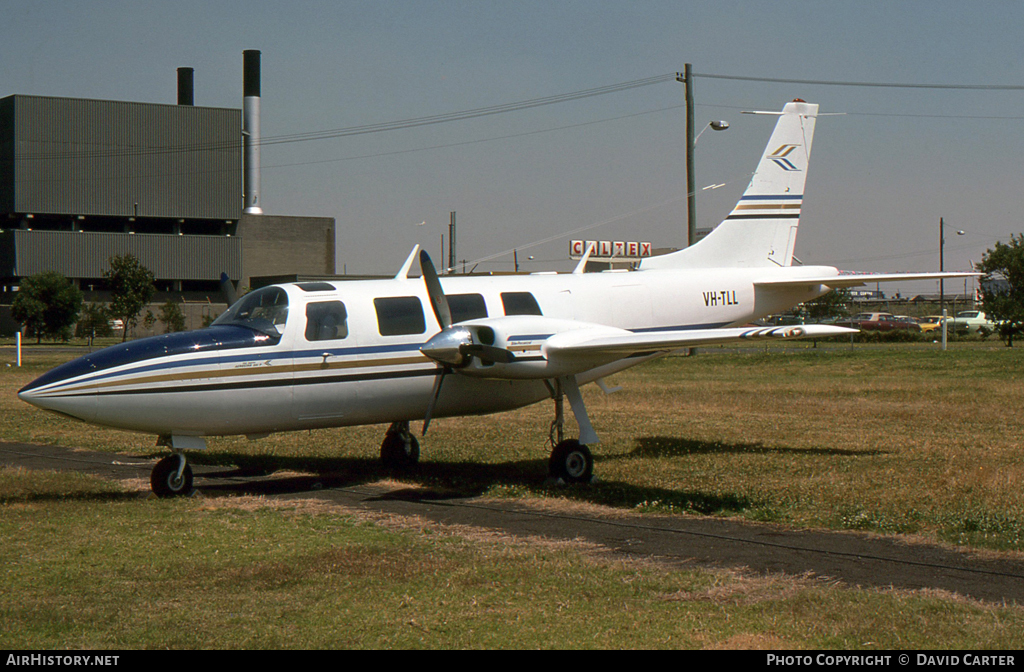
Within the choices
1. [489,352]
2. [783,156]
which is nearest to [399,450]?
[489,352]

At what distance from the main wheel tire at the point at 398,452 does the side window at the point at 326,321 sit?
2969mm

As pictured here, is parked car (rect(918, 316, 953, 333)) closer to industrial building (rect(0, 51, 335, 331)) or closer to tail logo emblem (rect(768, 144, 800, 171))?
industrial building (rect(0, 51, 335, 331))

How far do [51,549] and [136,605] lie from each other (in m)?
2.86

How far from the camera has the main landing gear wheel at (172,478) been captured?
13391 millimetres

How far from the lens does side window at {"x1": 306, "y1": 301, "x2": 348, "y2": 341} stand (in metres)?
14.1

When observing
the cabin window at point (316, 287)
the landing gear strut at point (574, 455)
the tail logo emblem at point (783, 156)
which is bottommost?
the landing gear strut at point (574, 455)

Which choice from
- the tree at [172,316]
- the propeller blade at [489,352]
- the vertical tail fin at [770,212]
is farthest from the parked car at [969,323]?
the propeller blade at [489,352]

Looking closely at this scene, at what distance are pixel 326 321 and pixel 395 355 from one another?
1140 mm

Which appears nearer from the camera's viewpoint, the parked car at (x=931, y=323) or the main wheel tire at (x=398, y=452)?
the main wheel tire at (x=398, y=452)

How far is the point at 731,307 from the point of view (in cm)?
1789

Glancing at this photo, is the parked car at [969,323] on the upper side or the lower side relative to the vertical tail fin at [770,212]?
lower

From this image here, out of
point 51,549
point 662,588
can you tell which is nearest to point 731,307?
point 662,588

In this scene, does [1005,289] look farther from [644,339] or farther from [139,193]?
[139,193]

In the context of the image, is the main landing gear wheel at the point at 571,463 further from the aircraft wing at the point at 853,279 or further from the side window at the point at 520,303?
the aircraft wing at the point at 853,279
